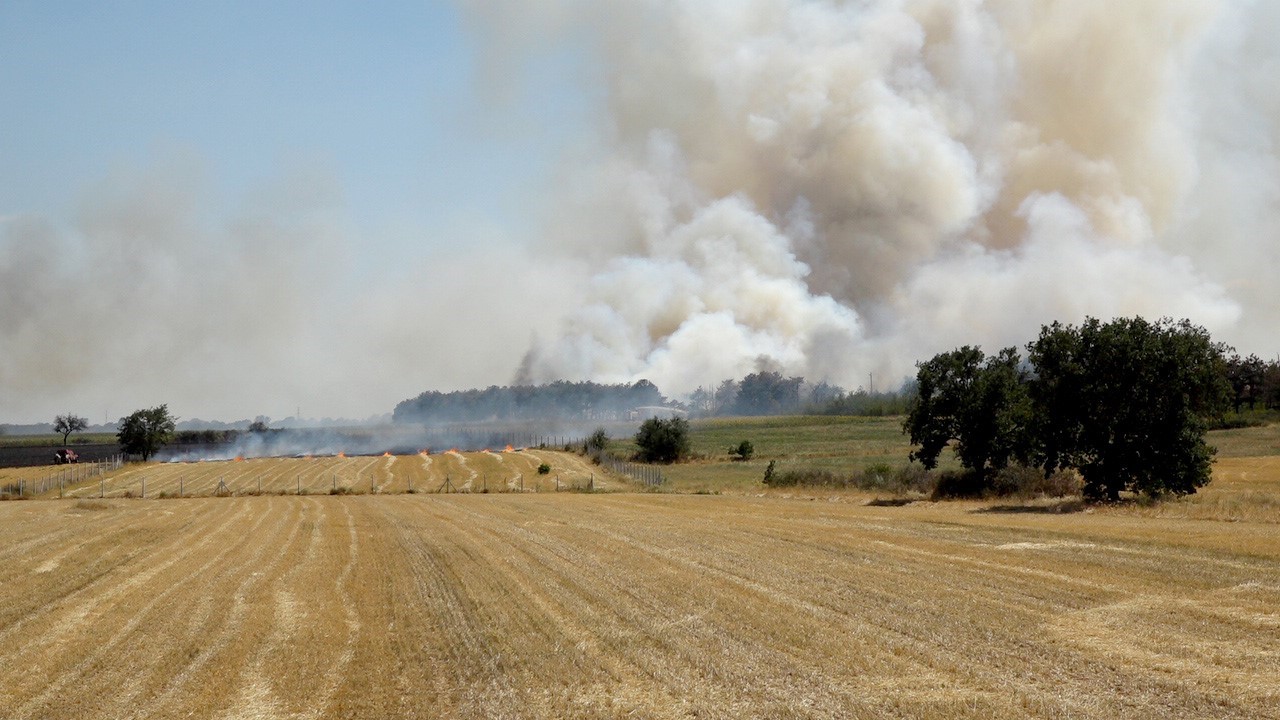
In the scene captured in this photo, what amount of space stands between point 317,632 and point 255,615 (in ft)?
7.09

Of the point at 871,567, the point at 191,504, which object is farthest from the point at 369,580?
the point at 191,504

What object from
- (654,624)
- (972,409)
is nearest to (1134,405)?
(972,409)

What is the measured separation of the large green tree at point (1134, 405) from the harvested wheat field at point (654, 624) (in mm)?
11607

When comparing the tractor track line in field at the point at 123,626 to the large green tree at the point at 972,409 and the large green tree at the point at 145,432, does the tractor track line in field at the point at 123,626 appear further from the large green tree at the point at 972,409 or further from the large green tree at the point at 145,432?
the large green tree at the point at 145,432

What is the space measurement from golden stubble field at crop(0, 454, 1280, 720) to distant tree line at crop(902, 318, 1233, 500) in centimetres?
1234

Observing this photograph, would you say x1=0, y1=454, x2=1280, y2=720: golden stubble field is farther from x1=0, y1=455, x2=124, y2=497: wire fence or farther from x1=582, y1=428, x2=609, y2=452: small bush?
x1=582, y1=428, x2=609, y2=452: small bush

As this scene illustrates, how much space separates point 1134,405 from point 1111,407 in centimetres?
96

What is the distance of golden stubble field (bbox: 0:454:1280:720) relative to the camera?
10656 millimetres

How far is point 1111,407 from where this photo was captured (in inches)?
1610

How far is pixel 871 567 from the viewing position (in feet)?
66.3

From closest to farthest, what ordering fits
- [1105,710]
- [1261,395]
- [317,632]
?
[1105,710], [317,632], [1261,395]

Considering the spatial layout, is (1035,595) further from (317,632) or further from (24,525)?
(24,525)

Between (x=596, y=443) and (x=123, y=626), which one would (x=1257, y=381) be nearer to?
(x=596, y=443)

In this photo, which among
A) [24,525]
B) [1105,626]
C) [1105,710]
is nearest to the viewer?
[1105,710]
